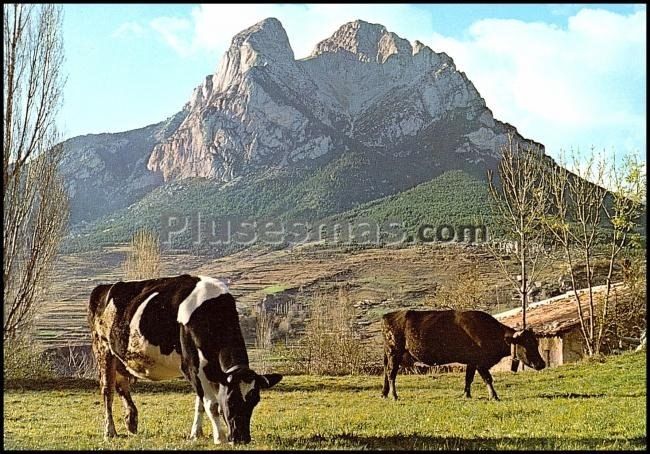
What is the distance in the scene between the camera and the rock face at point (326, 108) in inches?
1876

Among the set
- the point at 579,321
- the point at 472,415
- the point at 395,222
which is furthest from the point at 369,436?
the point at 395,222

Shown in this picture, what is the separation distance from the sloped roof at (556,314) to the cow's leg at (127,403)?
1115 cm

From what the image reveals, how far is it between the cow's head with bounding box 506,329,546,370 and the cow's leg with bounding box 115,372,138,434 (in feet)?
22.3

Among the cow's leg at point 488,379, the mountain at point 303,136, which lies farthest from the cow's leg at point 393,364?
the mountain at point 303,136

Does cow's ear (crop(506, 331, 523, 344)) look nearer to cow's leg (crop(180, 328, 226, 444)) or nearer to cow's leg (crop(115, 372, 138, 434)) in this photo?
cow's leg (crop(115, 372, 138, 434))

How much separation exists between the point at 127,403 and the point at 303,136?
42.5 meters

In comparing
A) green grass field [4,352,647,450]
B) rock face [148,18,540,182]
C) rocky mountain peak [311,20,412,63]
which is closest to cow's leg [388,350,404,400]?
green grass field [4,352,647,450]

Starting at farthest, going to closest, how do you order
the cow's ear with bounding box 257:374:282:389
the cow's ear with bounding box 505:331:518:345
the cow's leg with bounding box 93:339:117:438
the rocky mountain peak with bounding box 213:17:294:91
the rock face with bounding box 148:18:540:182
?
the rocky mountain peak with bounding box 213:17:294:91
the rock face with bounding box 148:18:540:182
the cow's ear with bounding box 505:331:518:345
the cow's leg with bounding box 93:339:117:438
the cow's ear with bounding box 257:374:282:389

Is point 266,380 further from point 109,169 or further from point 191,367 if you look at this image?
point 109,169

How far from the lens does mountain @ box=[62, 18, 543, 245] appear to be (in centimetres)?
4362

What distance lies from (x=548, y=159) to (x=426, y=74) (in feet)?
123

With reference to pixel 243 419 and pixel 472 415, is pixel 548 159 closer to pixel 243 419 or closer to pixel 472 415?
pixel 472 415

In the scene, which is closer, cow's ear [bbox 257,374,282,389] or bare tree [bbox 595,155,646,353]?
cow's ear [bbox 257,374,282,389]

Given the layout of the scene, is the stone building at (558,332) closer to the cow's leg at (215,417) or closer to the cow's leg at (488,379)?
the cow's leg at (488,379)
